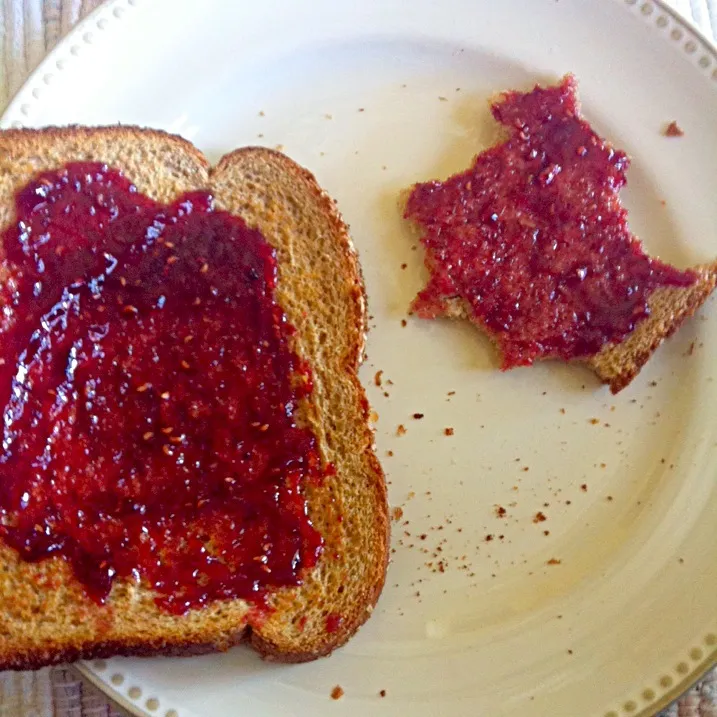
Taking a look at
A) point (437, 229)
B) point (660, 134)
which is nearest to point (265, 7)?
point (437, 229)

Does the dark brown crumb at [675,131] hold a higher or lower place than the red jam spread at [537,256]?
higher

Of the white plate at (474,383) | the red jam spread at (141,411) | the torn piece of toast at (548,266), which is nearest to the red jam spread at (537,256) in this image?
the torn piece of toast at (548,266)

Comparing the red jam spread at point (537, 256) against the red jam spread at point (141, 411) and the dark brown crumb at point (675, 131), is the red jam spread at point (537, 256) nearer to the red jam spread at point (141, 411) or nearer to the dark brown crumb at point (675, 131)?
the dark brown crumb at point (675, 131)

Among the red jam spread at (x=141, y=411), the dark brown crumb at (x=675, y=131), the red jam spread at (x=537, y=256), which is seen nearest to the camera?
the red jam spread at (x=141, y=411)

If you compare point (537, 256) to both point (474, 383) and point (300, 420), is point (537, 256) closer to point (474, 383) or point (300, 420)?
point (474, 383)

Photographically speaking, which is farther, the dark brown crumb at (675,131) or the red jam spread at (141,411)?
the dark brown crumb at (675,131)

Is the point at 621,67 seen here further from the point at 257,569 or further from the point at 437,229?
the point at 257,569
